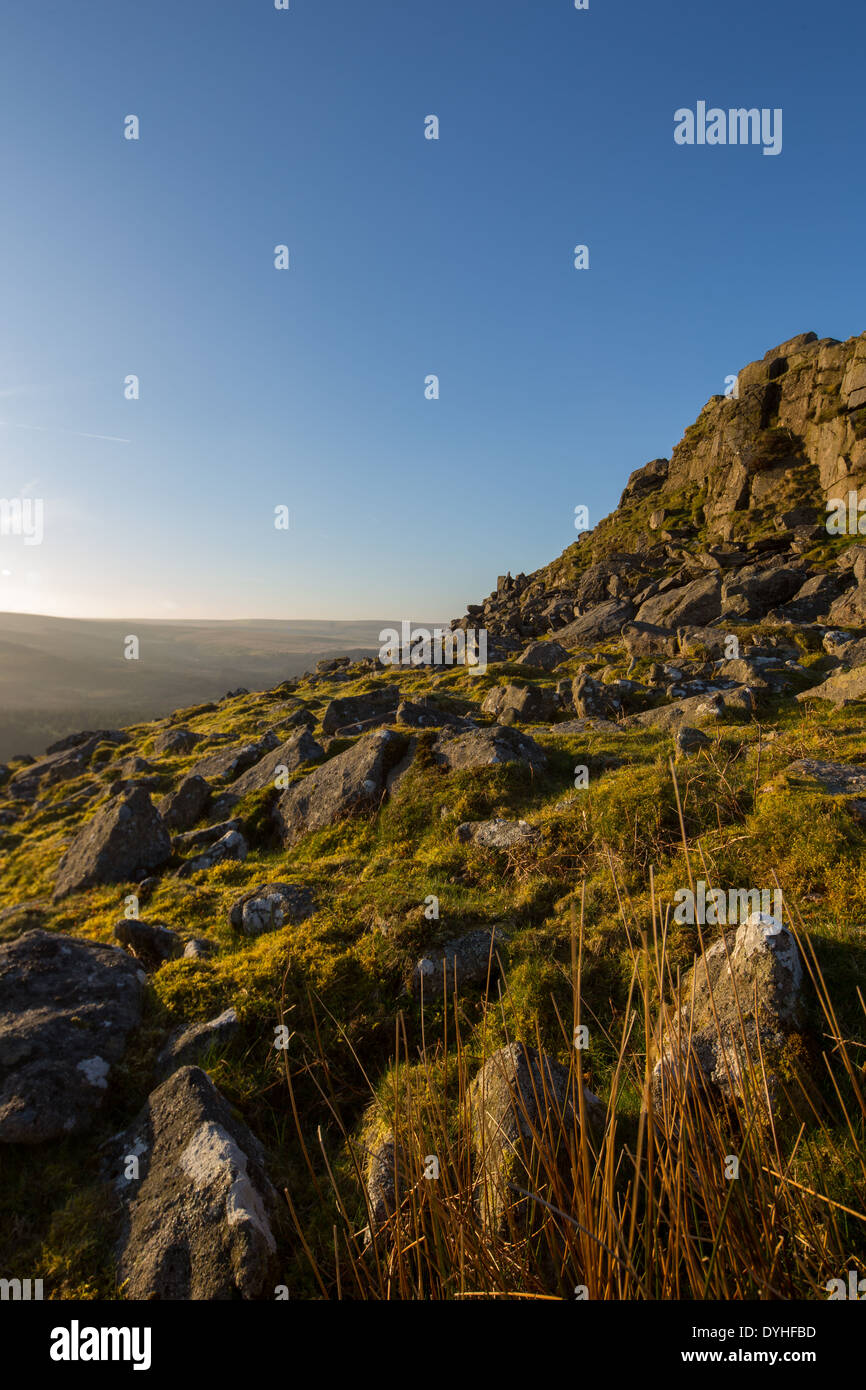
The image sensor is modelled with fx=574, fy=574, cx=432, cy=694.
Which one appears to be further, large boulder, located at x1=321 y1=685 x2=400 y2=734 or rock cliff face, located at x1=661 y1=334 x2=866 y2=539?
rock cliff face, located at x1=661 y1=334 x2=866 y2=539

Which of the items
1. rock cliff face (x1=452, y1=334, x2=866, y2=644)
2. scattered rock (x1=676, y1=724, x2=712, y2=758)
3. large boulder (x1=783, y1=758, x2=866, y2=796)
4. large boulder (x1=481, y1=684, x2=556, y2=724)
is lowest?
large boulder (x1=783, y1=758, x2=866, y2=796)

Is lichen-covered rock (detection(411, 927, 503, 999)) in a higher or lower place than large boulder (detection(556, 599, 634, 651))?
lower

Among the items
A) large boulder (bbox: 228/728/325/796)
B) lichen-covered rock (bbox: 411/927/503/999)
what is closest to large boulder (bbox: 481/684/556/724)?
large boulder (bbox: 228/728/325/796)

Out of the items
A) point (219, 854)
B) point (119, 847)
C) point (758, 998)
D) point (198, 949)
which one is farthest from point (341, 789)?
point (758, 998)

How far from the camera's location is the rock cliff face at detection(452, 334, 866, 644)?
36.2 m

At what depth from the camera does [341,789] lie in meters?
14.7

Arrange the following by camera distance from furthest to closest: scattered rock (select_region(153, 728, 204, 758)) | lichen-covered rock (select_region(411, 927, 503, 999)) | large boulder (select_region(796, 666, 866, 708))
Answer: scattered rock (select_region(153, 728, 204, 758))
large boulder (select_region(796, 666, 866, 708))
lichen-covered rock (select_region(411, 927, 503, 999))

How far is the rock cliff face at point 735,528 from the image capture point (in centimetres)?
3620

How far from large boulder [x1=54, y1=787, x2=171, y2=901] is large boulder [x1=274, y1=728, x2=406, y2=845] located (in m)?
3.23

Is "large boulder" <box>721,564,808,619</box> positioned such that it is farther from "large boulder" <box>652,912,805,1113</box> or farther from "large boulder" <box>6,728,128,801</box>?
"large boulder" <box>6,728,128,801</box>

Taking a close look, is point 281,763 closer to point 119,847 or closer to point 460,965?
point 119,847

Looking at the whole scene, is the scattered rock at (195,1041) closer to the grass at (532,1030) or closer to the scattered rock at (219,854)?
the grass at (532,1030)

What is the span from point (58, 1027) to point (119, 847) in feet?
27.6

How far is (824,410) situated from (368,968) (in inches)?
2875
